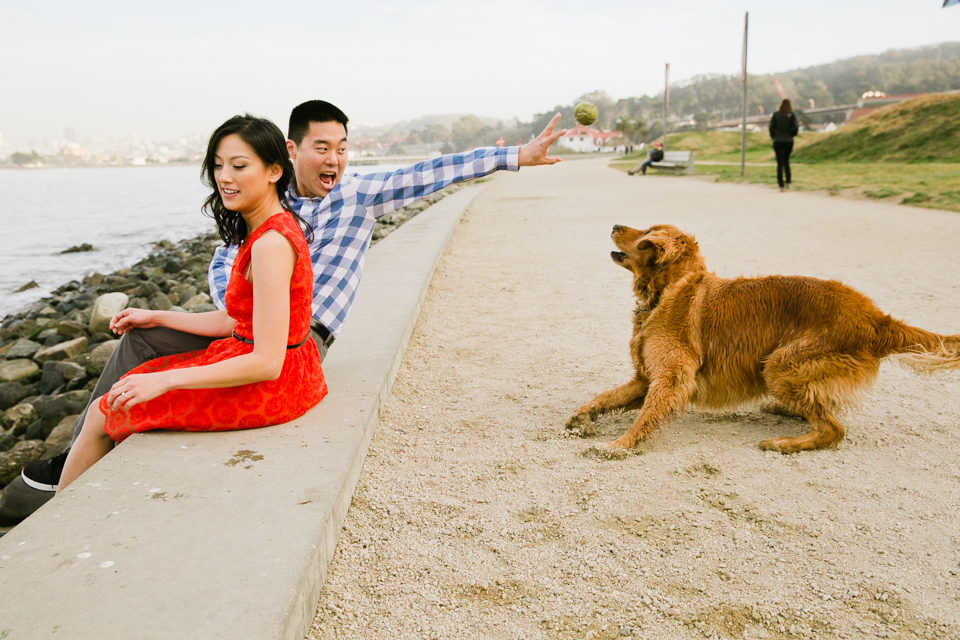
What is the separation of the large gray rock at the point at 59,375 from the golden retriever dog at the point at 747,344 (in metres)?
4.98

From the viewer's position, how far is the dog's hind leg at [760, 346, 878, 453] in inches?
127

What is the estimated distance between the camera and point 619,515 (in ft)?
8.93

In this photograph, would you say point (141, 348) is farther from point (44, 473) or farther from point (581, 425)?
point (581, 425)

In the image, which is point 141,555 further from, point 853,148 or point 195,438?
point 853,148

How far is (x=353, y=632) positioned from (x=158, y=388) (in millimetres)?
1263

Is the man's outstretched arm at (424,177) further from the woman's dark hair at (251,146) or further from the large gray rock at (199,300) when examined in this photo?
the large gray rock at (199,300)

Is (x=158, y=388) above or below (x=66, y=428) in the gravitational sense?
above

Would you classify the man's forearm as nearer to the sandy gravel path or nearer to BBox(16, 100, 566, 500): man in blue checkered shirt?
BBox(16, 100, 566, 500): man in blue checkered shirt

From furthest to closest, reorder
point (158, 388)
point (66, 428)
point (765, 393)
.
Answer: point (66, 428)
point (765, 393)
point (158, 388)

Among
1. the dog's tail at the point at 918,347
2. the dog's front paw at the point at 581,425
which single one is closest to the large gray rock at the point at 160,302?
the dog's front paw at the point at 581,425

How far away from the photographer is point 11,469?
456 cm

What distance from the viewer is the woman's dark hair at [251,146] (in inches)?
110

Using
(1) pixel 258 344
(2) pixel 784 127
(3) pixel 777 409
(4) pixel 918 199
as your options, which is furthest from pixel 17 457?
(2) pixel 784 127

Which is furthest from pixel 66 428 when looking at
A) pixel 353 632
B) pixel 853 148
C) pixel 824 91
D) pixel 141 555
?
pixel 824 91
